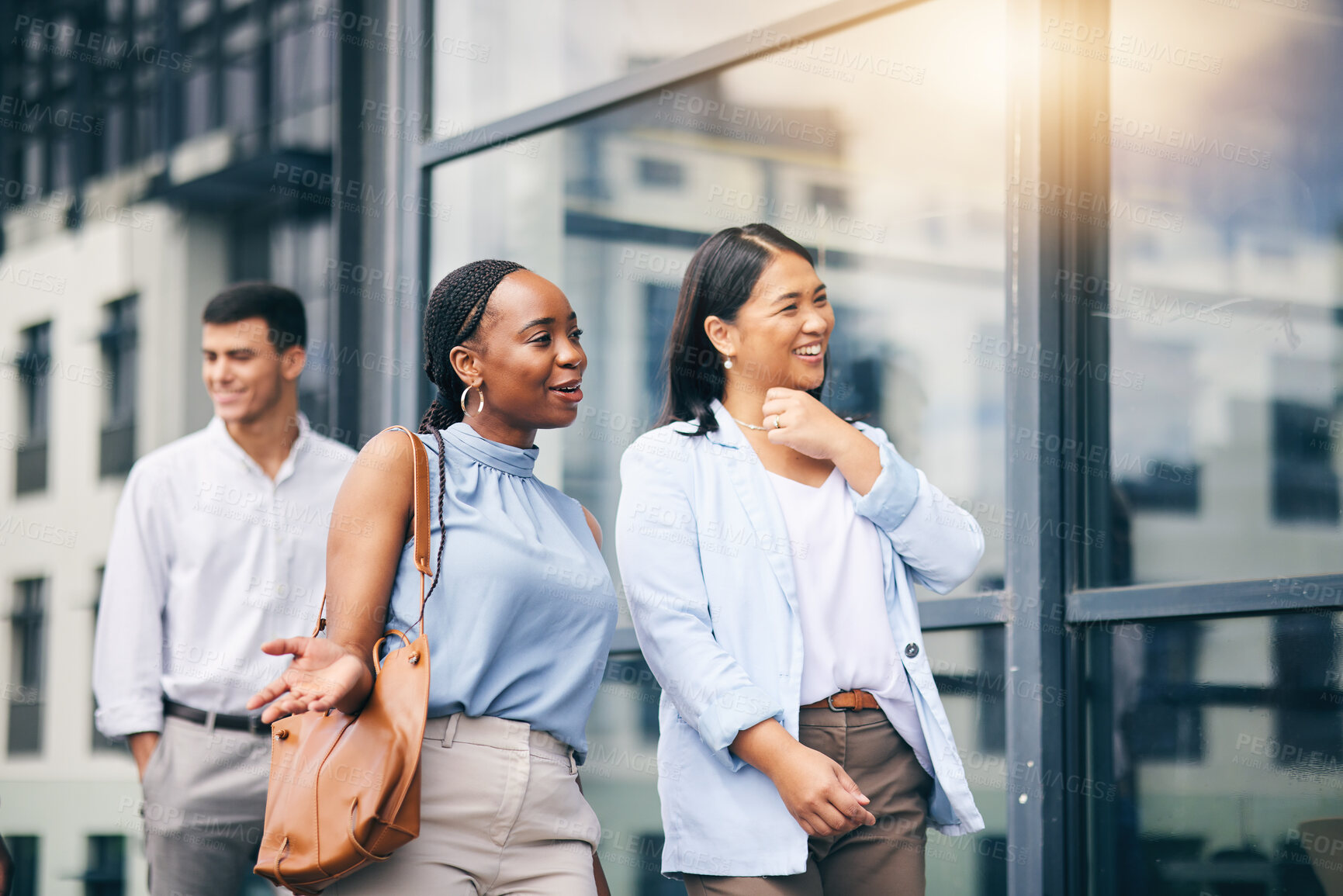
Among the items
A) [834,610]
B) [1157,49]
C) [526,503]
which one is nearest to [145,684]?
[526,503]

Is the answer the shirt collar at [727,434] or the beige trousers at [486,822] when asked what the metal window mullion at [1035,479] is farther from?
the beige trousers at [486,822]

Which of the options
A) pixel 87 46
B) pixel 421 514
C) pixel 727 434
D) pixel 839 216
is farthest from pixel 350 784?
pixel 87 46

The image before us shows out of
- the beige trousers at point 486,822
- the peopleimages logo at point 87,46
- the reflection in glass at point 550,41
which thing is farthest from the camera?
the peopleimages logo at point 87,46

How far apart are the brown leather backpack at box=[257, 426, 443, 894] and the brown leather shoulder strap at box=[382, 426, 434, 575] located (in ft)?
0.45

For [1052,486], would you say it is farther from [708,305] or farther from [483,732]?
[483,732]

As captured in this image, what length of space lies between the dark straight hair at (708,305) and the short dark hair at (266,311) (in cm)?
203

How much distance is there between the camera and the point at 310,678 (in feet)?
7.45

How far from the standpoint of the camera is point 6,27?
7.83m

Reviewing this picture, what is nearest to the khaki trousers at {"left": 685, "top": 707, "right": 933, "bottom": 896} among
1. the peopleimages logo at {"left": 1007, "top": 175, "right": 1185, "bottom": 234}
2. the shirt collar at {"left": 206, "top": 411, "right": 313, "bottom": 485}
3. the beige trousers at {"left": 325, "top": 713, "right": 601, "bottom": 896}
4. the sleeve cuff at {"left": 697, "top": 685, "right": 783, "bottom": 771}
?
the sleeve cuff at {"left": 697, "top": 685, "right": 783, "bottom": 771}

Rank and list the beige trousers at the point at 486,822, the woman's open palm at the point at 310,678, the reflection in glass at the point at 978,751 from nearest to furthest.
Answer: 1. the woman's open palm at the point at 310,678
2. the beige trousers at the point at 486,822
3. the reflection in glass at the point at 978,751

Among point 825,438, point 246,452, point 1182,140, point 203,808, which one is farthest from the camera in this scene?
point 246,452

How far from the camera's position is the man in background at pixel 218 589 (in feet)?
13.7

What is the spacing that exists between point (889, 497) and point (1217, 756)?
1.37 metres

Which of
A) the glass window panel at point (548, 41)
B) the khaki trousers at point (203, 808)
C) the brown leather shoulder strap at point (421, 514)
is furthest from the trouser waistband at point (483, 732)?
the glass window panel at point (548, 41)
